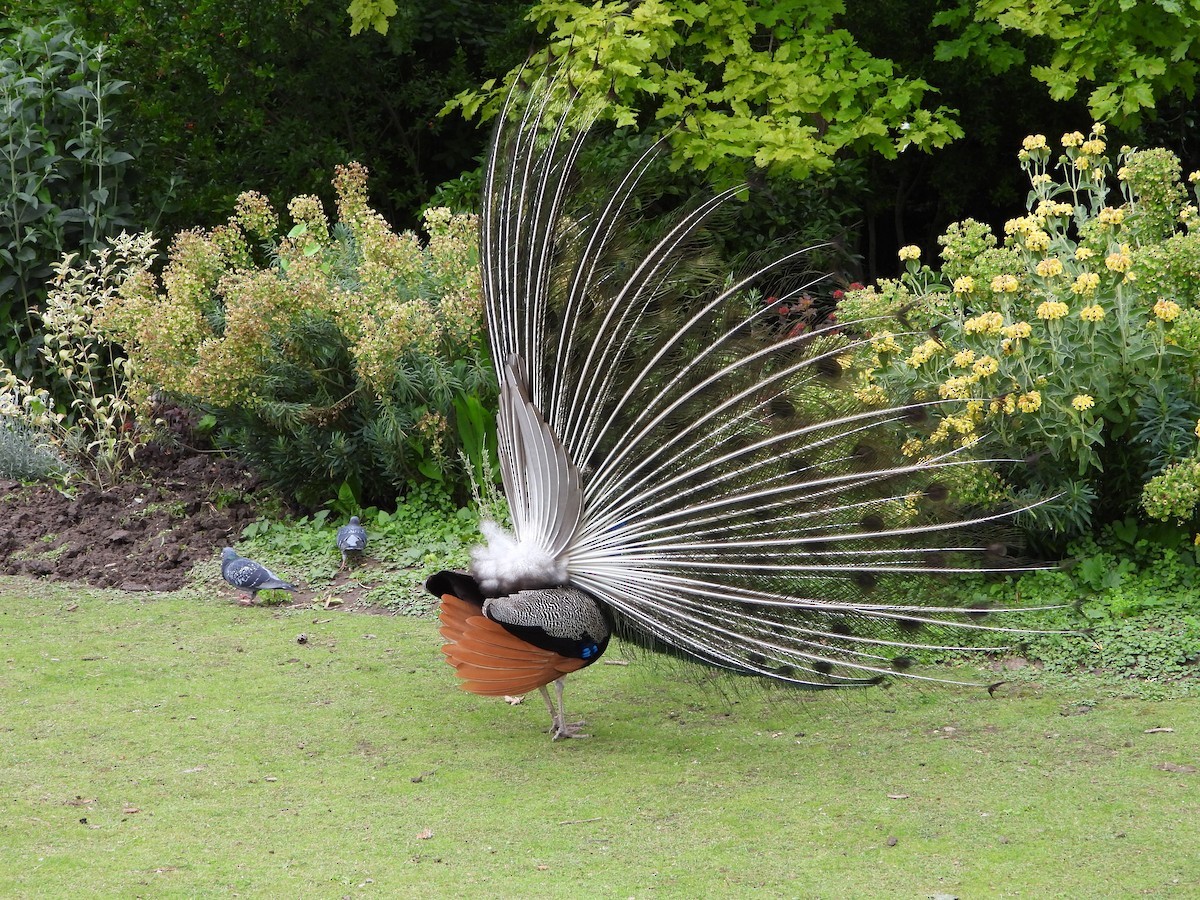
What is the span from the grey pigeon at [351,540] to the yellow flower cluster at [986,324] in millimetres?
3407

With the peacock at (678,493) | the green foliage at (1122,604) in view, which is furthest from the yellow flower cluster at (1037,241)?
the peacock at (678,493)

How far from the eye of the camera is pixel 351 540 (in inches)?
287

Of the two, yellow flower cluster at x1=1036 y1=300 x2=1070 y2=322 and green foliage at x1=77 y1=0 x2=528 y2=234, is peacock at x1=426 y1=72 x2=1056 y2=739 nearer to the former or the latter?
yellow flower cluster at x1=1036 y1=300 x2=1070 y2=322

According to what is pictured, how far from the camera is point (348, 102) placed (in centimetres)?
1150

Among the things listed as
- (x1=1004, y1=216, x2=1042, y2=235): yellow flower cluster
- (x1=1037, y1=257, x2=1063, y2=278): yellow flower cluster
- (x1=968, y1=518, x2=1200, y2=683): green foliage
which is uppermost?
(x1=1004, y1=216, x2=1042, y2=235): yellow flower cluster

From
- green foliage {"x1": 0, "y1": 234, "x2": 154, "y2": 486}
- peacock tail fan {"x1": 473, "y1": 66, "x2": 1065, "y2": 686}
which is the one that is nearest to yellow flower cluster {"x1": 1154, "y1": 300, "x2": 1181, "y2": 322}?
peacock tail fan {"x1": 473, "y1": 66, "x2": 1065, "y2": 686}

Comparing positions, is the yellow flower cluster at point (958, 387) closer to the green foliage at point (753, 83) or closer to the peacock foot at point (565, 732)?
the peacock foot at point (565, 732)

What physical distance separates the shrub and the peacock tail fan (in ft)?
7.94

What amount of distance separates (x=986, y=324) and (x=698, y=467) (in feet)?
6.14

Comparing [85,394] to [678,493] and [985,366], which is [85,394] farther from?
[985,366]

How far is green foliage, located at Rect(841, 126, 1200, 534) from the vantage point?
6121 millimetres

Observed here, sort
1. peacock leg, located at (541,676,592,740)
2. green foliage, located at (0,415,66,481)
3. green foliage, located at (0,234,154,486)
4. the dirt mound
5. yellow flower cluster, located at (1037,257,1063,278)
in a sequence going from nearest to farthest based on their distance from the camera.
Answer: peacock leg, located at (541,676,592,740), yellow flower cluster, located at (1037,257,1063,278), the dirt mound, green foliage, located at (0,234,154,486), green foliage, located at (0,415,66,481)

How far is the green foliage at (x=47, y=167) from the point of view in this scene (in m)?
9.80

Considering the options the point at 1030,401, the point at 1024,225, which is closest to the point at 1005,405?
the point at 1030,401
